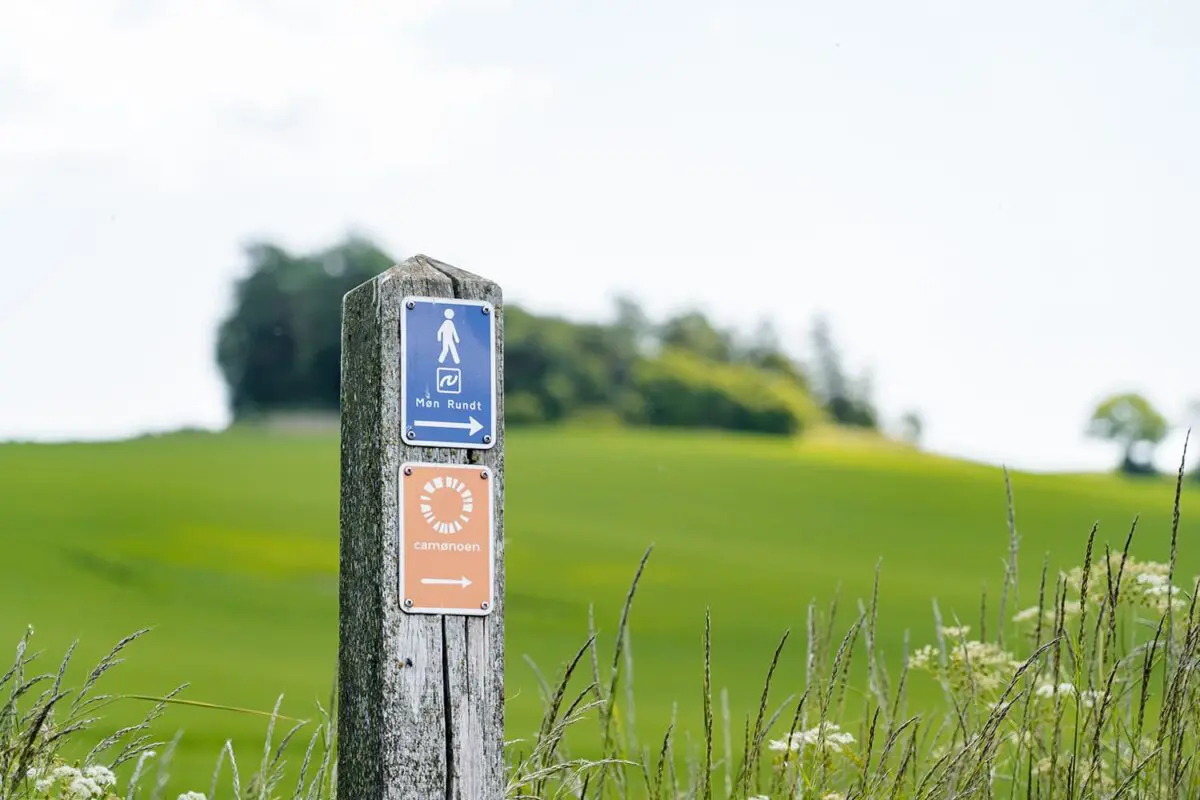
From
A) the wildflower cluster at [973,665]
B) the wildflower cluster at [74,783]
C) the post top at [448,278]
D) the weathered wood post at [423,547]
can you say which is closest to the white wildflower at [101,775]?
the wildflower cluster at [74,783]

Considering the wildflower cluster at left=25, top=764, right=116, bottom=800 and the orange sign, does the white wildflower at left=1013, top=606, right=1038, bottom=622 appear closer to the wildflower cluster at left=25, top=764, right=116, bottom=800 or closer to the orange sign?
the orange sign

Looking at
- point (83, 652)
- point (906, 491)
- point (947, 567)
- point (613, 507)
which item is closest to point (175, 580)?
point (83, 652)

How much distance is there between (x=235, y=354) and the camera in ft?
166

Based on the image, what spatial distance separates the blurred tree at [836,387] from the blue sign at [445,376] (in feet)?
159

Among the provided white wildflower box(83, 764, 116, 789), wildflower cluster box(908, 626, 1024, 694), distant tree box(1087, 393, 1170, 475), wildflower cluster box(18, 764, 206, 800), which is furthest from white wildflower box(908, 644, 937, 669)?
distant tree box(1087, 393, 1170, 475)

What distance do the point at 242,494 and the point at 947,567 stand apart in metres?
14.6

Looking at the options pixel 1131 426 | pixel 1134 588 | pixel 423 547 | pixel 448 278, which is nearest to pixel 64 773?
pixel 423 547

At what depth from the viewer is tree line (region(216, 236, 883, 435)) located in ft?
155

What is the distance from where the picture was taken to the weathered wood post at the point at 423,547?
7.14ft

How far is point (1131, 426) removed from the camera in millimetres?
40156

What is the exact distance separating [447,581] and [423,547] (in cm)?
7

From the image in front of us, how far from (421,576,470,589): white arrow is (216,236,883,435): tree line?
139 ft

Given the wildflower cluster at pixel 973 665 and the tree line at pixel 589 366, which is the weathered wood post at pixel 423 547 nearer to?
the wildflower cluster at pixel 973 665

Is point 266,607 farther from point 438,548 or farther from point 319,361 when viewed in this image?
point 319,361
